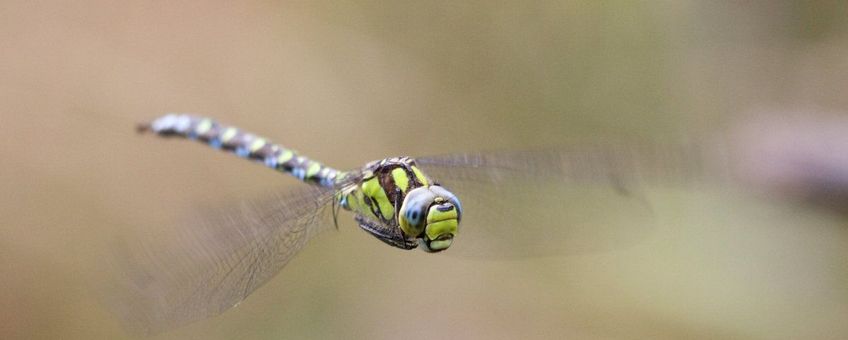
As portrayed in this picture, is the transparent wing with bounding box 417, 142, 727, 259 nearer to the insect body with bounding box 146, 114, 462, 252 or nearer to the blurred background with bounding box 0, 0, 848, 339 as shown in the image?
the insect body with bounding box 146, 114, 462, 252

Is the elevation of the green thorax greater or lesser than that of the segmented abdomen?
lesser

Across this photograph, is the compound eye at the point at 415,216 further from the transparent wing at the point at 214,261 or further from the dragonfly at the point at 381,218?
the transparent wing at the point at 214,261

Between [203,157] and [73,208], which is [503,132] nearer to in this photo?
[203,157]

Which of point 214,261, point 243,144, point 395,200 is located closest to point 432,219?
point 395,200

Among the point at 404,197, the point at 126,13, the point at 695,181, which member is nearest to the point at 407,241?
the point at 404,197

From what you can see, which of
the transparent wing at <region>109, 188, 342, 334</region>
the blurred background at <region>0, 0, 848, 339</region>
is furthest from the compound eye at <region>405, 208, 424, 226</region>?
the blurred background at <region>0, 0, 848, 339</region>

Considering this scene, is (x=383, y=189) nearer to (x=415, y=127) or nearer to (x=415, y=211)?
(x=415, y=211)
